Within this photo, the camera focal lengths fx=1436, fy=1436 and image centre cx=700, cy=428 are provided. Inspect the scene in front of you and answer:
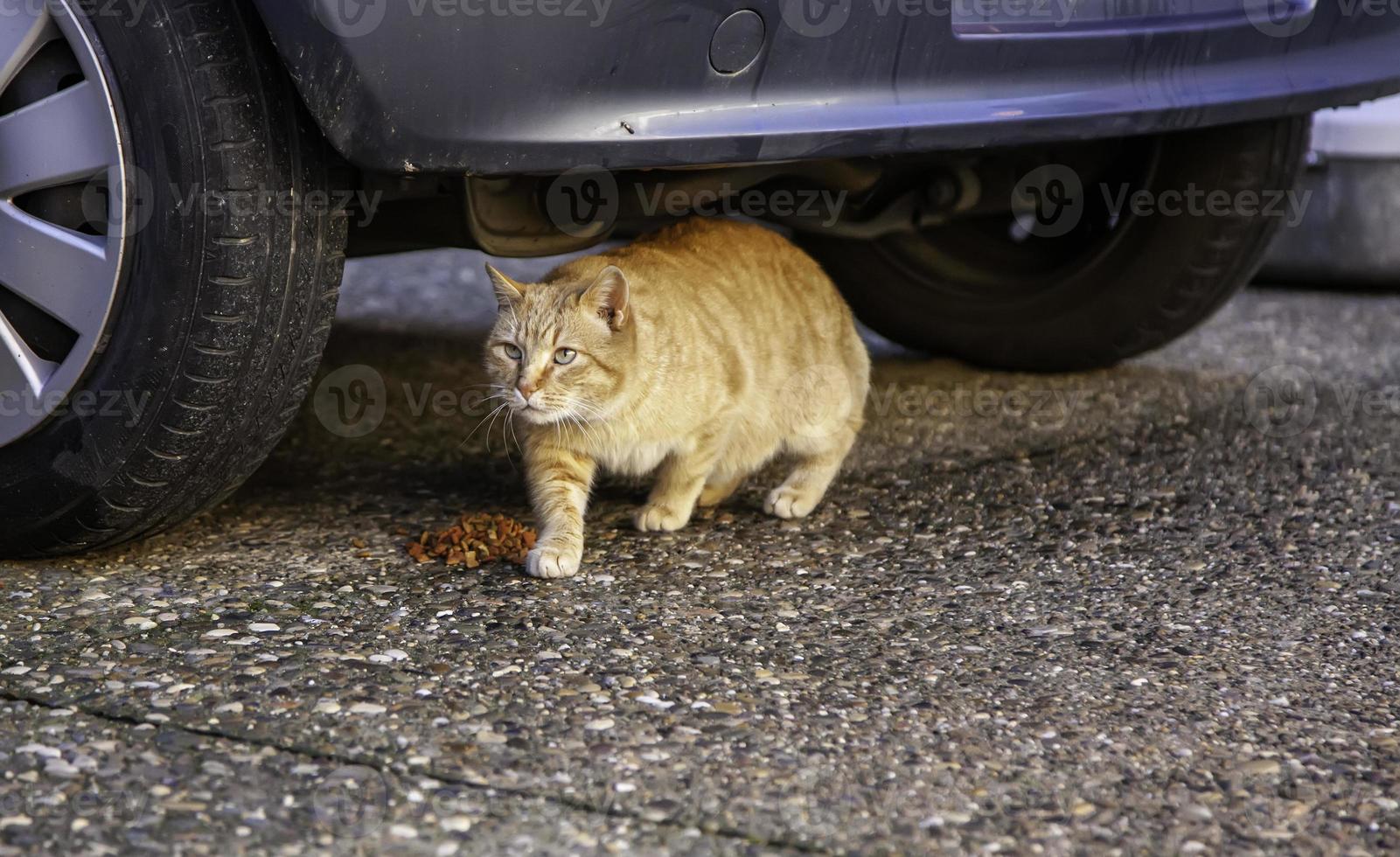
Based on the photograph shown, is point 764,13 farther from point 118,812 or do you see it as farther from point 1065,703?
point 118,812

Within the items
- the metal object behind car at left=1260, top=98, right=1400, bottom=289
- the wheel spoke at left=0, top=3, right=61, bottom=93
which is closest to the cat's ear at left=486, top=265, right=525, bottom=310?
the wheel spoke at left=0, top=3, right=61, bottom=93

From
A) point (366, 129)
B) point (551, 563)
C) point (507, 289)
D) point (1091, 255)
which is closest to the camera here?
point (366, 129)

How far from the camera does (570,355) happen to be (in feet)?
9.46

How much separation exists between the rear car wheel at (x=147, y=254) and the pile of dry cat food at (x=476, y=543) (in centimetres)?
41

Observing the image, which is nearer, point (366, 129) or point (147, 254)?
point (366, 129)

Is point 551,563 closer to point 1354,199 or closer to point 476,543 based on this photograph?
point 476,543

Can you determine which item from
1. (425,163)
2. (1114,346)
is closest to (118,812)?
(425,163)

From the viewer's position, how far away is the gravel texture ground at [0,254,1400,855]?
5.96ft

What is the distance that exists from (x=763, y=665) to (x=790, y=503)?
87 cm

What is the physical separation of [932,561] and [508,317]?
1.00 m

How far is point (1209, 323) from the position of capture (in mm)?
4945

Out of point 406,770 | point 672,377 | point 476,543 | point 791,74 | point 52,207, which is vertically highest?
point 791,74

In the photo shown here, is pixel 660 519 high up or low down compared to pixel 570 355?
down

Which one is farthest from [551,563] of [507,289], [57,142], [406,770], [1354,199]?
[1354,199]
